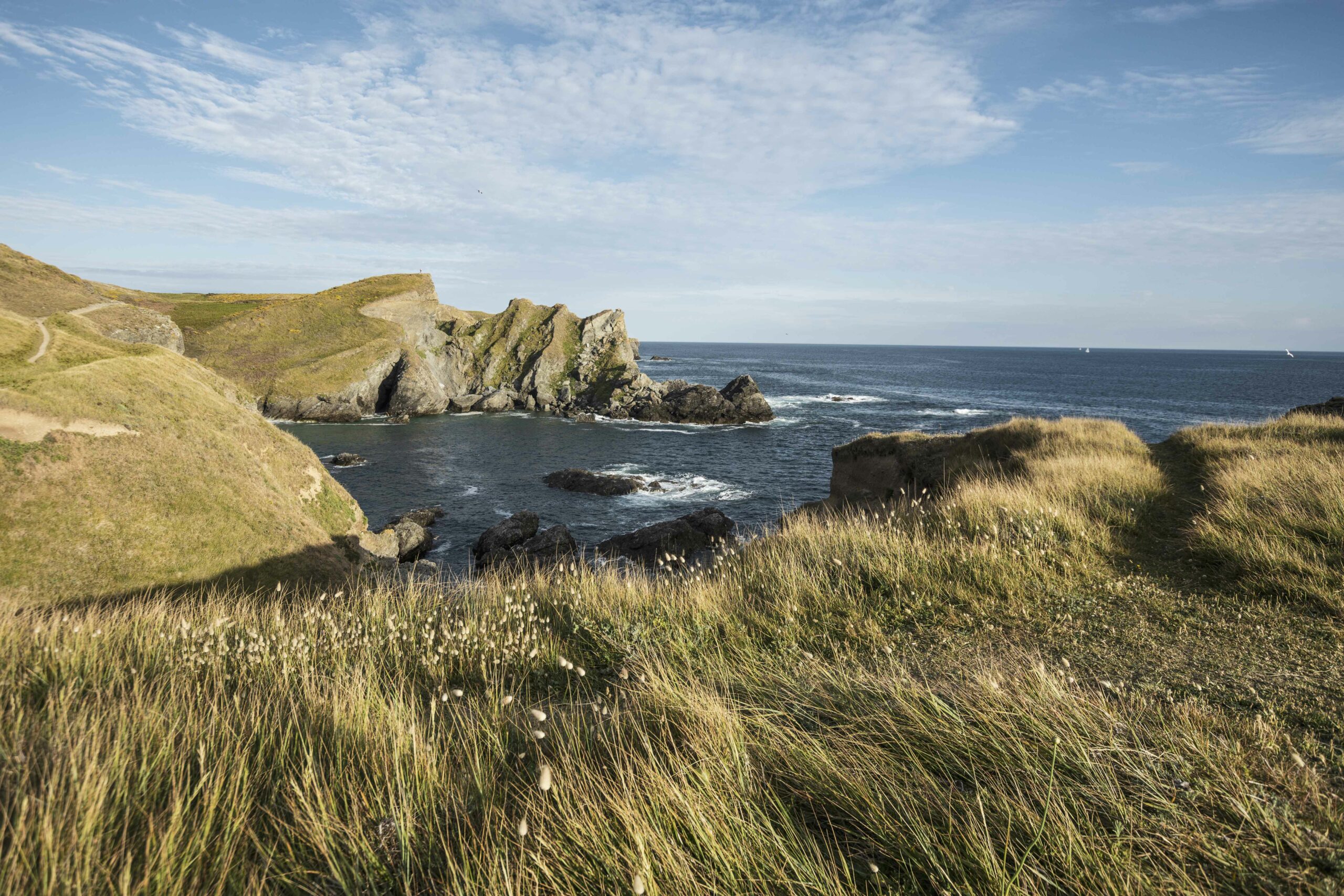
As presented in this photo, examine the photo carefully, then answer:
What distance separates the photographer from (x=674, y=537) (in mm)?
27125

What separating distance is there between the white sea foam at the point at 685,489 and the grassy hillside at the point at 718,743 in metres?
31.3

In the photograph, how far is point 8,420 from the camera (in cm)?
1569

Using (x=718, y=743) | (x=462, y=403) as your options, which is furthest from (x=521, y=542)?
(x=462, y=403)

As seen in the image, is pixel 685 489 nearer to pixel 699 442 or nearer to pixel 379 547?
pixel 699 442

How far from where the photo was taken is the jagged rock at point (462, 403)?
84.8 meters

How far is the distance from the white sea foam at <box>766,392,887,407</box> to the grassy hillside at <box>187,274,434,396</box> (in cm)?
5774

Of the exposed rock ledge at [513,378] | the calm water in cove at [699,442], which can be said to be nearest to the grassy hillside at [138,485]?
the calm water in cove at [699,442]

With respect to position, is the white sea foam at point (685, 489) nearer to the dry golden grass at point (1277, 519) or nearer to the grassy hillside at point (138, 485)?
the grassy hillside at point (138, 485)

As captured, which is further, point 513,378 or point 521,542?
point 513,378

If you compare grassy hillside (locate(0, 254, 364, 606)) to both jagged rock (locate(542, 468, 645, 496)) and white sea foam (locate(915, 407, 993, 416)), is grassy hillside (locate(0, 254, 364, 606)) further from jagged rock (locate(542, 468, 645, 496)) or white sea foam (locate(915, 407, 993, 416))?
white sea foam (locate(915, 407, 993, 416))

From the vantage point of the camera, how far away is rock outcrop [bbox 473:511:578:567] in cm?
2620

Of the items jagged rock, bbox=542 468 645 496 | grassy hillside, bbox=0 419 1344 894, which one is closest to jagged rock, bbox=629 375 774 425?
jagged rock, bbox=542 468 645 496

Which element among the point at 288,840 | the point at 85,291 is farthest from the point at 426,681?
the point at 85,291

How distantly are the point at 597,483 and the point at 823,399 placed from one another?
61.3 metres
